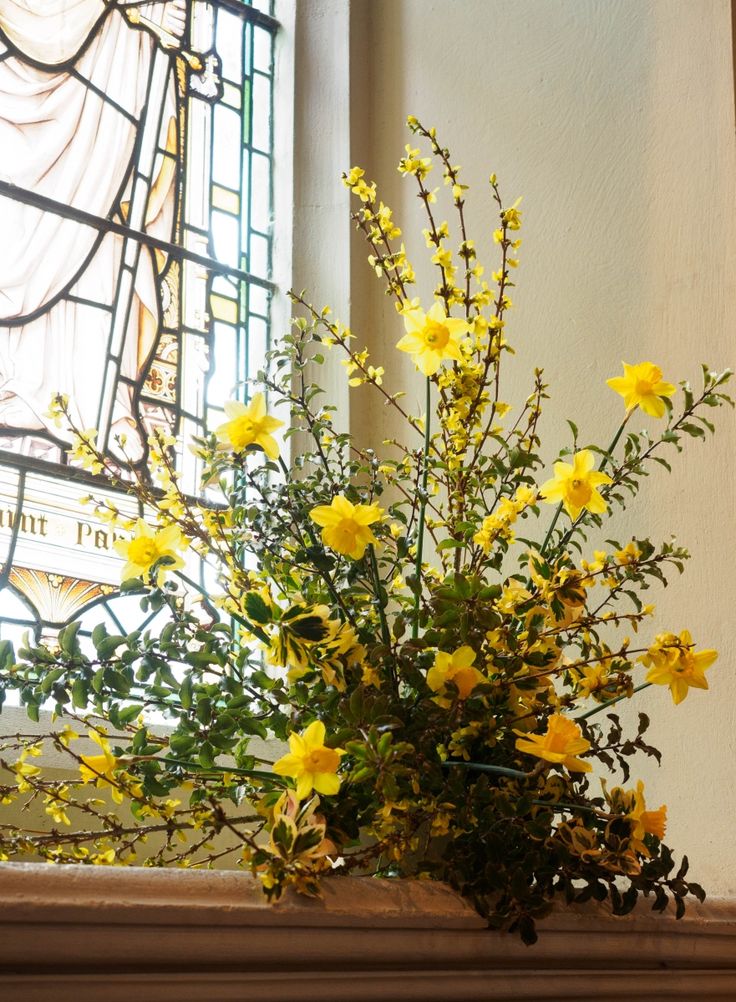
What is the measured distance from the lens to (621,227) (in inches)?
83.6

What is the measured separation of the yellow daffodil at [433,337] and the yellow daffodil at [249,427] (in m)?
0.17

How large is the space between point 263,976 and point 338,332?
0.78 m

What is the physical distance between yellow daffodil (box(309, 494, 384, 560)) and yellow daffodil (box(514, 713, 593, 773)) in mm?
225

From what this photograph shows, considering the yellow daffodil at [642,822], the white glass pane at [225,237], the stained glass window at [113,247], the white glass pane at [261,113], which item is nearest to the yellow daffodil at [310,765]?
the yellow daffodil at [642,822]

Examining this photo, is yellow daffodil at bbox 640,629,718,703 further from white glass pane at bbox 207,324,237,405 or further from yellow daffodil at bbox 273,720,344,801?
white glass pane at bbox 207,324,237,405

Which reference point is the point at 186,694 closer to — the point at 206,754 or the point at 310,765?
the point at 206,754

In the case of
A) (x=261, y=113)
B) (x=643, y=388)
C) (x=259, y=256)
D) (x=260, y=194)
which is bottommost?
(x=643, y=388)

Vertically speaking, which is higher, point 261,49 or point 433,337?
point 261,49

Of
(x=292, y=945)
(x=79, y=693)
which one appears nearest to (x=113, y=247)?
(x=79, y=693)

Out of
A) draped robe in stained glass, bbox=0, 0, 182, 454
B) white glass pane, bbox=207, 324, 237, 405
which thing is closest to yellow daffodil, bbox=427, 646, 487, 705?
draped robe in stained glass, bbox=0, 0, 182, 454

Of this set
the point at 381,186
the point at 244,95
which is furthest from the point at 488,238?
the point at 244,95

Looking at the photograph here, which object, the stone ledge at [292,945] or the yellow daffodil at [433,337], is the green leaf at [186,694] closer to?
the stone ledge at [292,945]

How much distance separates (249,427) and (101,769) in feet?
1.08

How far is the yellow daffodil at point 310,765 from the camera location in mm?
969
